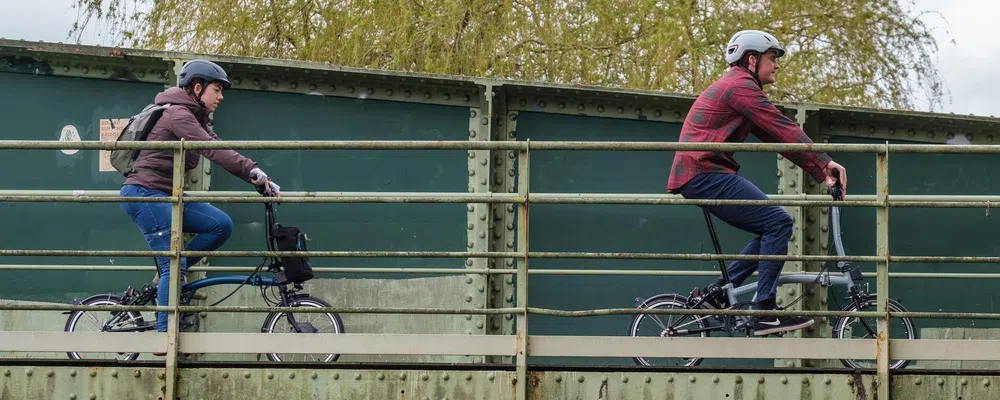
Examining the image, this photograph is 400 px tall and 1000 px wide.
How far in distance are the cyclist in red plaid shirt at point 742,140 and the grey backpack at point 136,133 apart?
289 centimetres

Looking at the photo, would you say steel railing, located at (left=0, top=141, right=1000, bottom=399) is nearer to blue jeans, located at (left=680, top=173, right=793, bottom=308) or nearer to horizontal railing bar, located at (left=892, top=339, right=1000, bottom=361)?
horizontal railing bar, located at (left=892, top=339, right=1000, bottom=361)

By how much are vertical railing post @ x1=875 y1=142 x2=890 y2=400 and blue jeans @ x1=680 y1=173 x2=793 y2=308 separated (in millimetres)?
778

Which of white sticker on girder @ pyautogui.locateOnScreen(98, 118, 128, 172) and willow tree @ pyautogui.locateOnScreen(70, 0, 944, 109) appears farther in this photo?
willow tree @ pyautogui.locateOnScreen(70, 0, 944, 109)

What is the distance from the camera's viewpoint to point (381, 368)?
6.12m

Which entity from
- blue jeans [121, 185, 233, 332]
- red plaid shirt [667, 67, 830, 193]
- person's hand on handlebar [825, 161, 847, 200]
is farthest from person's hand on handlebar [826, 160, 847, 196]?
blue jeans [121, 185, 233, 332]

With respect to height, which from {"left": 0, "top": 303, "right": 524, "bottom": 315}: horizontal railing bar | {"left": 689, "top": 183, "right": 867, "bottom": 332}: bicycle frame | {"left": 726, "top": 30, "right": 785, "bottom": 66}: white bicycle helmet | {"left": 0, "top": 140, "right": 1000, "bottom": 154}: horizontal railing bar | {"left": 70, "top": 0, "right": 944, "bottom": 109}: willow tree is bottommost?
{"left": 0, "top": 303, "right": 524, "bottom": 315}: horizontal railing bar

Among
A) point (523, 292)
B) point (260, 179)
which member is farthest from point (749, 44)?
point (260, 179)

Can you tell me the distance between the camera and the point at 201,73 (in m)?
7.16

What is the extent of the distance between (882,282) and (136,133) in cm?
402

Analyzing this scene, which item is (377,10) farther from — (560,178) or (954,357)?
(954,357)

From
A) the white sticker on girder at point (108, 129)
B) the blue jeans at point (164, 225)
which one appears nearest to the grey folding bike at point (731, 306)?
the blue jeans at point (164, 225)

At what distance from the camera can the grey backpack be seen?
23.0ft

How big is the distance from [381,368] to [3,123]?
4.49 metres

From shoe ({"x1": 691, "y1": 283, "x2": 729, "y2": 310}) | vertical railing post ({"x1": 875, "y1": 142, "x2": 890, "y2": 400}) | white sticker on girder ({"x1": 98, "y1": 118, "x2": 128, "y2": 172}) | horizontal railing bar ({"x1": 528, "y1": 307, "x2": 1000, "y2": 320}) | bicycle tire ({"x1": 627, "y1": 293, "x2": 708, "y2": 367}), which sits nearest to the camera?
horizontal railing bar ({"x1": 528, "y1": 307, "x2": 1000, "y2": 320})
